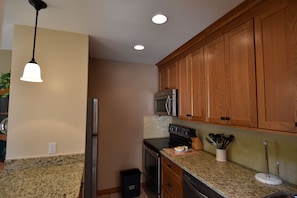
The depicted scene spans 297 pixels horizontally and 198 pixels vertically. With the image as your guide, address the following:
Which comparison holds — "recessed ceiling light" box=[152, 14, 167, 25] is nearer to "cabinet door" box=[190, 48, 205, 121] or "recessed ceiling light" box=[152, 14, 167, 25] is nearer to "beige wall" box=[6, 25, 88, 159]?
"cabinet door" box=[190, 48, 205, 121]

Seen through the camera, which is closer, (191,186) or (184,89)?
(191,186)

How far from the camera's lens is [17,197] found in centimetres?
109

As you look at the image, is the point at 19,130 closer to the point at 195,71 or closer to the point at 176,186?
the point at 176,186

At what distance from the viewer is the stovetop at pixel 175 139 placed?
2477mm

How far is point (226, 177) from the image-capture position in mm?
1396

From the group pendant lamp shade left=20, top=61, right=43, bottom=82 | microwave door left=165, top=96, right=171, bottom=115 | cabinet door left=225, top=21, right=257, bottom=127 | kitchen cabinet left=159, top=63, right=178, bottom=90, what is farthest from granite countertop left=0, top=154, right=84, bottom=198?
kitchen cabinet left=159, top=63, right=178, bottom=90

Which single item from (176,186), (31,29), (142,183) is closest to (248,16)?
(176,186)

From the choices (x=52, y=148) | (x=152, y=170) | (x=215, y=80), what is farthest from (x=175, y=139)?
(x=52, y=148)

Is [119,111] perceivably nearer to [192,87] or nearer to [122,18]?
[192,87]

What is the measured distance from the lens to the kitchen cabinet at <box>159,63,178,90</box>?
8.43 ft

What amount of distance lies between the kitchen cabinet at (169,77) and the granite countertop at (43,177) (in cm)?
177

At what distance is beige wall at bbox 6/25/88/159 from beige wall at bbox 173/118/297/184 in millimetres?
1817

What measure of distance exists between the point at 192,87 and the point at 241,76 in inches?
29.8

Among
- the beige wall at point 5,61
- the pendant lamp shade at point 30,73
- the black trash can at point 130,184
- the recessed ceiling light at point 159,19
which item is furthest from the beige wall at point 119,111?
the recessed ceiling light at point 159,19
